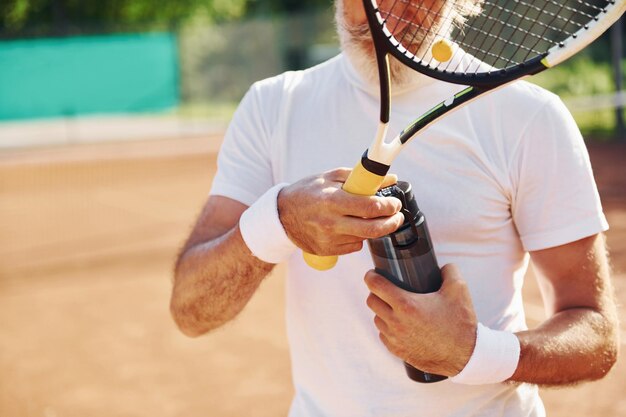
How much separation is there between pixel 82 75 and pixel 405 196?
19.6 m

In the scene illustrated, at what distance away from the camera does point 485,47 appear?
1.83m

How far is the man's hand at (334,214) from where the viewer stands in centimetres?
145

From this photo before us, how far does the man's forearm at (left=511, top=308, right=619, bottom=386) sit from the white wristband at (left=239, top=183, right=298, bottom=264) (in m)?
0.51

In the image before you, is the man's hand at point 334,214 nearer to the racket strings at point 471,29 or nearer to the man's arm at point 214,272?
the man's arm at point 214,272

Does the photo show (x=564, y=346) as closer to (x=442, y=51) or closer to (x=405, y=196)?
(x=405, y=196)

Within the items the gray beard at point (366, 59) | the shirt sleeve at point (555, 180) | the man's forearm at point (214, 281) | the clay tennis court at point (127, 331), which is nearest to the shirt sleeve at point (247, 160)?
the man's forearm at point (214, 281)

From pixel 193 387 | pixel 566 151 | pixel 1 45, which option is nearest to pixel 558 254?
pixel 566 151

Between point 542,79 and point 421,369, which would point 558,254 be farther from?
point 542,79

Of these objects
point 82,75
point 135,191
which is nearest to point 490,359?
point 135,191

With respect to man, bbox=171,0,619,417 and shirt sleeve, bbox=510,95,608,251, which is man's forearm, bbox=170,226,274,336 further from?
shirt sleeve, bbox=510,95,608,251

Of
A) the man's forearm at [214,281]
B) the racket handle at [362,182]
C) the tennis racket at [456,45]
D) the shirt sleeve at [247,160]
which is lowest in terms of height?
the man's forearm at [214,281]

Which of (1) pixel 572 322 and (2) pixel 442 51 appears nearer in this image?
(2) pixel 442 51

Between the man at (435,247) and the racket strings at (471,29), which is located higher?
the racket strings at (471,29)

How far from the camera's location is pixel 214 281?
1791 mm
